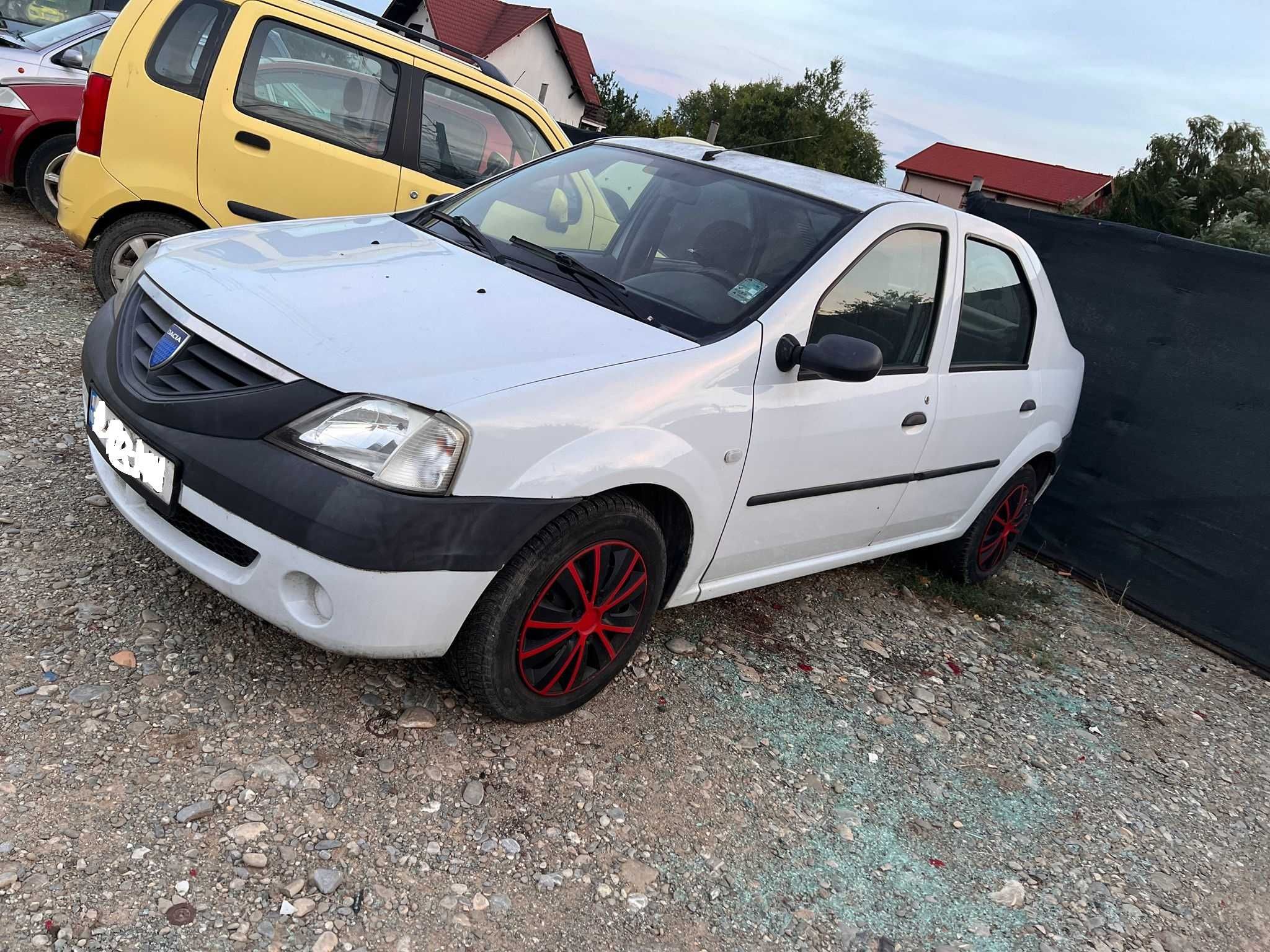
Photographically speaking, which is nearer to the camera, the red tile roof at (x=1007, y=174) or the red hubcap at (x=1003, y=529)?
the red hubcap at (x=1003, y=529)

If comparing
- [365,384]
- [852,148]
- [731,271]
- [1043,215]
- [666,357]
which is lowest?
[365,384]

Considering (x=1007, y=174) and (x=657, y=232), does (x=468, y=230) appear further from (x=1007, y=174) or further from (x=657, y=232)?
(x=1007, y=174)

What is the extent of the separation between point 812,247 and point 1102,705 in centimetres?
246

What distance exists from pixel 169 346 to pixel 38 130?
5.62 m

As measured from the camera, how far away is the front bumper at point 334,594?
238 centimetres

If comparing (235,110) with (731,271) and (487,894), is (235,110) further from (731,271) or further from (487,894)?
(487,894)

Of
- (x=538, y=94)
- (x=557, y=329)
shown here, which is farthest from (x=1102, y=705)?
(x=538, y=94)

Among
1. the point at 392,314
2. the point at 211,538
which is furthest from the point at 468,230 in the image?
the point at 211,538

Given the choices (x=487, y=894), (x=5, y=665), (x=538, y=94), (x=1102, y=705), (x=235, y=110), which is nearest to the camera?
(x=487, y=894)

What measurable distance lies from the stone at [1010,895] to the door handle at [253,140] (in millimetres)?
4667

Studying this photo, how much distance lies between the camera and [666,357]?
282 cm

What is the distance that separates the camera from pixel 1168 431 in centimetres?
534

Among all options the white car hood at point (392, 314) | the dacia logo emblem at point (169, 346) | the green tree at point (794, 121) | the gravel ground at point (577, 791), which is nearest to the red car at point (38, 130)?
the gravel ground at point (577, 791)

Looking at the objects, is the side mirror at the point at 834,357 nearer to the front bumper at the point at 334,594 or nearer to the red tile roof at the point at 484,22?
the front bumper at the point at 334,594
